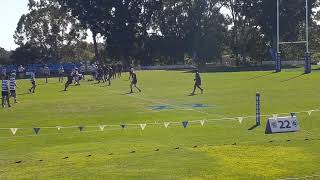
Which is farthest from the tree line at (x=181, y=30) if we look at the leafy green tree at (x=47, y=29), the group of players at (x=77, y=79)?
the group of players at (x=77, y=79)

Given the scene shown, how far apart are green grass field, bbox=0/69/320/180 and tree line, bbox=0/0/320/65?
232ft

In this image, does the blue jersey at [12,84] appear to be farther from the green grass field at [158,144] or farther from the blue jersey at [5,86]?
the green grass field at [158,144]

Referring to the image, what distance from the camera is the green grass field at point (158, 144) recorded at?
1492 centimetres

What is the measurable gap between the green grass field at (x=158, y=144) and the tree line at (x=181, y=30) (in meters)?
70.7

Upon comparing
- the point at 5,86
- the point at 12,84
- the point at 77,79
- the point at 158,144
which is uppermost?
the point at 5,86

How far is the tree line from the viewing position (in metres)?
104

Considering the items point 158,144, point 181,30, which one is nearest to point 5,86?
point 158,144

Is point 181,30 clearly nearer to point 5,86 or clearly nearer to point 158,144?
point 5,86

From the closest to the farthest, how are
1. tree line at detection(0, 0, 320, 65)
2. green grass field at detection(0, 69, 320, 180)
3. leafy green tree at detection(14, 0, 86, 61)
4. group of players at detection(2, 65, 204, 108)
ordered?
green grass field at detection(0, 69, 320, 180) < group of players at detection(2, 65, 204, 108) < tree line at detection(0, 0, 320, 65) < leafy green tree at detection(14, 0, 86, 61)

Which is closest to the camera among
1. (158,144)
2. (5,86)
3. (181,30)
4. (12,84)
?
(158,144)

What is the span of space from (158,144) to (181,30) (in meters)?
95.9

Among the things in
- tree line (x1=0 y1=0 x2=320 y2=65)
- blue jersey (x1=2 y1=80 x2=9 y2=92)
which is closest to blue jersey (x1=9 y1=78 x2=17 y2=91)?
blue jersey (x1=2 y1=80 x2=9 y2=92)

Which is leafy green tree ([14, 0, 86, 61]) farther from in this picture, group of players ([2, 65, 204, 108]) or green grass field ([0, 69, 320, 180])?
green grass field ([0, 69, 320, 180])

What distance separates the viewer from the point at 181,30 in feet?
375
